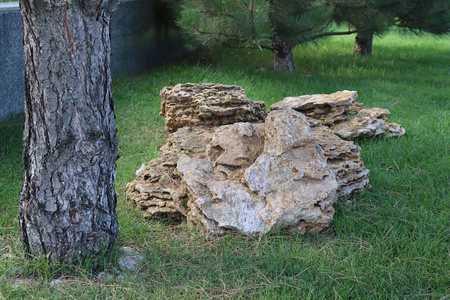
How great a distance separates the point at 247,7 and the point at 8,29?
8.28 ft

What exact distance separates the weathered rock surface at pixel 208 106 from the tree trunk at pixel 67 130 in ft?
5.07

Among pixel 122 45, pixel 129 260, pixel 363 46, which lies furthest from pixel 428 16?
pixel 129 260

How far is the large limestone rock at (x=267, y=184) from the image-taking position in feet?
8.39

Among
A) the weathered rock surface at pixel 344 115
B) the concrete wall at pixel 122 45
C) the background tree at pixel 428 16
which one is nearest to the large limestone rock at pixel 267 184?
the weathered rock surface at pixel 344 115

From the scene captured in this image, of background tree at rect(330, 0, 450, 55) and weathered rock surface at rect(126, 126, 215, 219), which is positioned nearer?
weathered rock surface at rect(126, 126, 215, 219)

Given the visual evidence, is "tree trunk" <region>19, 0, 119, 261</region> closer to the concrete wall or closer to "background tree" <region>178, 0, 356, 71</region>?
the concrete wall

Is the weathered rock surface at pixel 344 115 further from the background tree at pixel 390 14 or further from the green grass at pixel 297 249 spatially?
the background tree at pixel 390 14

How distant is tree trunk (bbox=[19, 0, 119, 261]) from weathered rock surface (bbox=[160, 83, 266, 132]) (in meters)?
1.55

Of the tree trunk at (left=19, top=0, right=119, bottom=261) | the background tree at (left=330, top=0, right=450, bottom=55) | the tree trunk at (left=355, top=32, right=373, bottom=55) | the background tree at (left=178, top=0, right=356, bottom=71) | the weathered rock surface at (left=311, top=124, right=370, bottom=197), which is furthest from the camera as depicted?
the tree trunk at (left=355, top=32, right=373, bottom=55)

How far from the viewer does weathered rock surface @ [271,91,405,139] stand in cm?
399

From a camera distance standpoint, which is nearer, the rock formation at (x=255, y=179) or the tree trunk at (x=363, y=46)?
the rock formation at (x=255, y=179)

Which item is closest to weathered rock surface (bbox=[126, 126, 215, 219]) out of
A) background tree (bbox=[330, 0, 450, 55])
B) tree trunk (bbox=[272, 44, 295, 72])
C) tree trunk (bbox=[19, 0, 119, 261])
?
tree trunk (bbox=[19, 0, 119, 261])

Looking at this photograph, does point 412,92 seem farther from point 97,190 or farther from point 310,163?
point 97,190

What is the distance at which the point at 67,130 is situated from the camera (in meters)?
2.15
